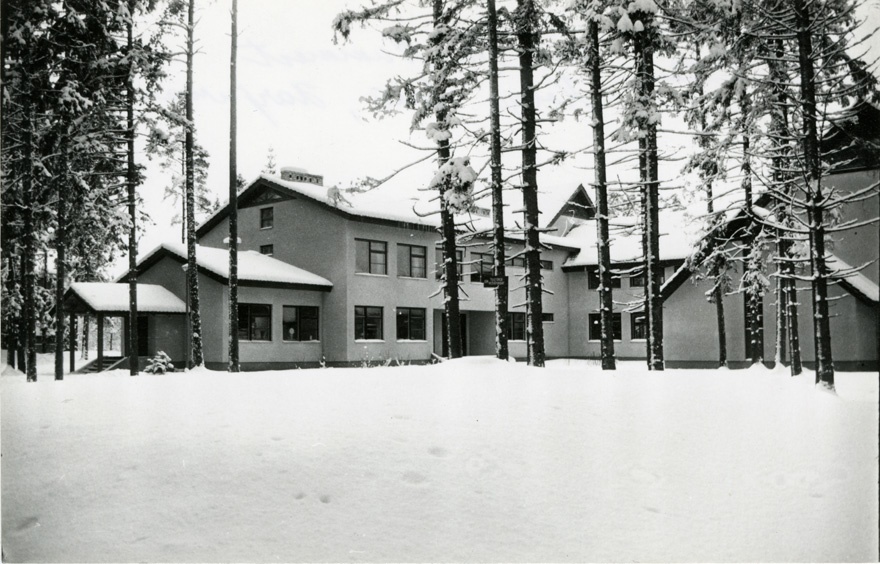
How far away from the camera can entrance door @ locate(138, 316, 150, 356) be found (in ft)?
68.9

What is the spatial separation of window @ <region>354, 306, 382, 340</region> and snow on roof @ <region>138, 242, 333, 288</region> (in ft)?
4.05

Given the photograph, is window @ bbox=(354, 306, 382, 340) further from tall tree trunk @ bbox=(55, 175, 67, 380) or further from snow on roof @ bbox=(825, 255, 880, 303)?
snow on roof @ bbox=(825, 255, 880, 303)

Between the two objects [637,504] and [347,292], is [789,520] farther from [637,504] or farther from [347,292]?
[347,292]

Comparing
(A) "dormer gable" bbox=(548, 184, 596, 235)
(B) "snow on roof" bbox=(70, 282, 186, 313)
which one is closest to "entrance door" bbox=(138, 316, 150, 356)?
(B) "snow on roof" bbox=(70, 282, 186, 313)

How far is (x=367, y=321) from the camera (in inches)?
839

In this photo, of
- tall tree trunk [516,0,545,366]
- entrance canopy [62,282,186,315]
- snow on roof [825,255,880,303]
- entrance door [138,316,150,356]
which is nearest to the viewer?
snow on roof [825,255,880,303]

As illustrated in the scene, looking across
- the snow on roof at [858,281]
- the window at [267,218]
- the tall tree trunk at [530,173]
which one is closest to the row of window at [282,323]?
the window at [267,218]

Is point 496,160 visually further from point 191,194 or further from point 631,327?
point 631,327

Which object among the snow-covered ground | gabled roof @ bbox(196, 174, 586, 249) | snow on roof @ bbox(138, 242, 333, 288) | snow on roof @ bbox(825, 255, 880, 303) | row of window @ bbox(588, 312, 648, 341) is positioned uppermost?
gabled roof @ bbox(196, 174, 586, 249)

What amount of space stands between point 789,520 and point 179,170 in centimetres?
1296

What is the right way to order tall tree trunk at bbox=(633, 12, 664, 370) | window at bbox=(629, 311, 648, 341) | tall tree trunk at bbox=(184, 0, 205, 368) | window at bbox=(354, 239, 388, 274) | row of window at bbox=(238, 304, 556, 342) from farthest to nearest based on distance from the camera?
1. window at bbox=(629, 311, 648, 341)
2. window at bbox=(354, 239, 388, 274)
3. row of window at bbox=(238, 304, 556, 342)
4. tall tree trunk at bbox=(633, 12, 664, 370)
5. tall tree trunk at bbox=(184, 0, 205, 368)

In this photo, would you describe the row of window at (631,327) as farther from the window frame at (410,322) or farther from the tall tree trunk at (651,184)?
the tall tree trunk at (651,184)

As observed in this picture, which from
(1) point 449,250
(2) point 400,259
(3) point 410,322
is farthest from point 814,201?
(2) point 400,259

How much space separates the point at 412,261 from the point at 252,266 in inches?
194
